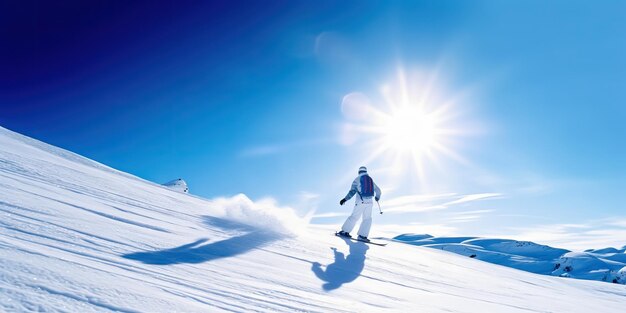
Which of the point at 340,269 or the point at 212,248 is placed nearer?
the point at 212,248

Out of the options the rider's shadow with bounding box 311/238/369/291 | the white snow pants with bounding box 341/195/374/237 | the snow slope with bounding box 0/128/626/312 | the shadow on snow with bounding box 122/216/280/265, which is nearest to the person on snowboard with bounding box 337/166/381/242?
the white snow pants with bounding box 341/195/374/237

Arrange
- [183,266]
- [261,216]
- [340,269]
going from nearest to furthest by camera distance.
Answer: [183,266] < [340,269] < [261,216]

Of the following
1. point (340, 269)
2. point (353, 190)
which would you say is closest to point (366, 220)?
point (353, 190)

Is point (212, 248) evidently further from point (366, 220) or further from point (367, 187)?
point (367, 187)

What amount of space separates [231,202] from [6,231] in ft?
23.9

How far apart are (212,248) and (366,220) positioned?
670cm

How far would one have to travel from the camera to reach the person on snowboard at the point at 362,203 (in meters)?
10.9

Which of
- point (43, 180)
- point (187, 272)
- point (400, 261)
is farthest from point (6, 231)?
point (400, 261)

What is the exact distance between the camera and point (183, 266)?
3.87 meters

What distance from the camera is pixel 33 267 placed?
2463 millimetres

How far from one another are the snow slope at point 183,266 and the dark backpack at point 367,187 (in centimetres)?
249

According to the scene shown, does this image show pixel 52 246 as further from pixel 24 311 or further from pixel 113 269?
pixel 24 311

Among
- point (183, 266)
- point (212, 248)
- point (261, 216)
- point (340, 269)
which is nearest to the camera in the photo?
point (183, 266)

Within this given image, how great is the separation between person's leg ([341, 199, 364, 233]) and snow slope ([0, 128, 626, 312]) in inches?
78.3
